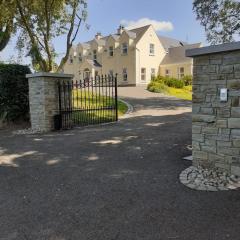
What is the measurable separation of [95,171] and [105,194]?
114cm

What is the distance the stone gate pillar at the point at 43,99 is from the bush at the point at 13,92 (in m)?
1.20

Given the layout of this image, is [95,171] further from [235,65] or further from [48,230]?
[235,65]

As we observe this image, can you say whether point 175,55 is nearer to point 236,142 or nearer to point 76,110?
point 76,110

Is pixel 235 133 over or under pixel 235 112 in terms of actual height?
under

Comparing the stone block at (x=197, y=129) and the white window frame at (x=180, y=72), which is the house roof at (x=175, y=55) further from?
the stone block at (x=197, y=129)

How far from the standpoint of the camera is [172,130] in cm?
916

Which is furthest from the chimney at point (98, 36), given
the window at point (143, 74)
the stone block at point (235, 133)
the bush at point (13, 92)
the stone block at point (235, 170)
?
the stone block at point (235, 170)

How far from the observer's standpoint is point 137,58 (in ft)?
112

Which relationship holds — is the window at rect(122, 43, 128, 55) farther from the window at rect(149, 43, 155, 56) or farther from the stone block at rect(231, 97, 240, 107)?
the stone block at rect(231, 97, 240, 107)

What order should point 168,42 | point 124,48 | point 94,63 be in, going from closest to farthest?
point 124,48, point 94,63, point 168,42

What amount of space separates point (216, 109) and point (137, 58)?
29755 mm

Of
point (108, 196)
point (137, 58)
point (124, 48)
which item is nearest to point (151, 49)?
Result: point (137, 58)

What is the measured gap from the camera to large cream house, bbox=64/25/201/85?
34.5 metres

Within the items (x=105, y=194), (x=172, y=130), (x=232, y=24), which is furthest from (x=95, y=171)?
(x=232, y=24)
